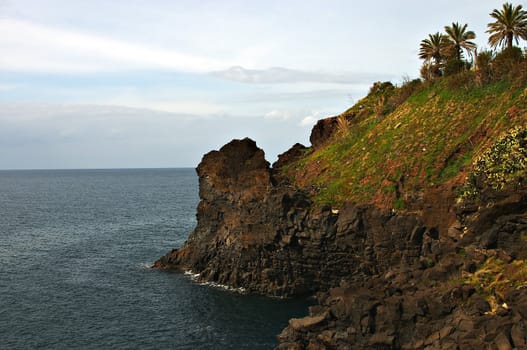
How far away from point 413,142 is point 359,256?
1640 centimetres

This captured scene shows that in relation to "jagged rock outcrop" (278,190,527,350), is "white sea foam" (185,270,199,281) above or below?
below

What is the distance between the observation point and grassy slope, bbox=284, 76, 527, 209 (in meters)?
52.5

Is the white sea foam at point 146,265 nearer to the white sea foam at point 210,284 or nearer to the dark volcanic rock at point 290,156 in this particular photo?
the white sea foam at point 210,284

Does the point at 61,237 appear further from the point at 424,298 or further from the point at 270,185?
the point at 424,298

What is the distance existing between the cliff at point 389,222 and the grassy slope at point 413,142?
0.20 meters

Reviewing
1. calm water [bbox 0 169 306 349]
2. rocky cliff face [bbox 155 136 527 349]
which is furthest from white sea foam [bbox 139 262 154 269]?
rocky cliff face [bbox 155 136 527 349]

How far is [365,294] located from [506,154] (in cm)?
1908

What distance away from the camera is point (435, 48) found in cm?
7206

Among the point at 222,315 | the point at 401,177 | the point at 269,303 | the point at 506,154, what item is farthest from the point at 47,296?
the point at 506,154

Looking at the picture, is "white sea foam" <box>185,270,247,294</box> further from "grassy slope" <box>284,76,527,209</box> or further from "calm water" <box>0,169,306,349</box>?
"grassy slope" <box>284,76,527,209</box>

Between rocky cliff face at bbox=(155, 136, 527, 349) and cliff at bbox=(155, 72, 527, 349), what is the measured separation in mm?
127

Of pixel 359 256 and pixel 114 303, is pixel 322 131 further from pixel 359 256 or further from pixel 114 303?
pixel 114 303

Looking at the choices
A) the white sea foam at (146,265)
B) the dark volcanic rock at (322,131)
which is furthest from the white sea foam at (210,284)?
the dark volcanic rock at (322,131)

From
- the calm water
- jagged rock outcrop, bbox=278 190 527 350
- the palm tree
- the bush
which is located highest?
the palm tree
